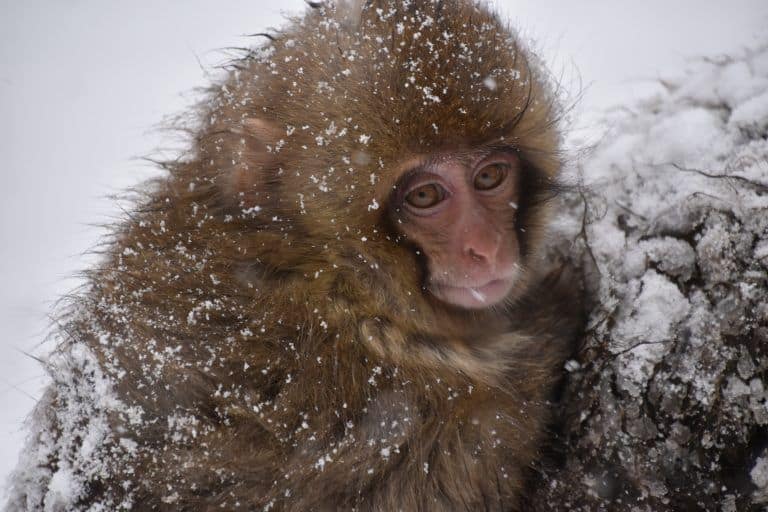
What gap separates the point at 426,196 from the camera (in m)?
2.33

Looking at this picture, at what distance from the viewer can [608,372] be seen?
5.67ft

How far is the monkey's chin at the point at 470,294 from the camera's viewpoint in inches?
92.7

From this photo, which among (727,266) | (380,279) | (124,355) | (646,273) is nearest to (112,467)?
(124,355)

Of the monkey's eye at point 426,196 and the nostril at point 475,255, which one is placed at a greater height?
the monkey's eye at point 426,196

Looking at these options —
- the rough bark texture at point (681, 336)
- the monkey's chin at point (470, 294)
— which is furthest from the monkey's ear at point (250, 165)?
the rough bark texture at point (681, 336)

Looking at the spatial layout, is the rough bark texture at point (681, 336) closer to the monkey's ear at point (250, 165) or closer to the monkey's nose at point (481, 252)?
the monkey's nose at point (481, 252)

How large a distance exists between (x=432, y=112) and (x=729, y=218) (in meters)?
0.96

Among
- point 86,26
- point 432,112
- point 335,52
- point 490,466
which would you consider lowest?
point 490,466

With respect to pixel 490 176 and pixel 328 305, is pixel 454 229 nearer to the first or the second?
pixel 490 176

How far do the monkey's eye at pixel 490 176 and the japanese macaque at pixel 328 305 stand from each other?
32mm

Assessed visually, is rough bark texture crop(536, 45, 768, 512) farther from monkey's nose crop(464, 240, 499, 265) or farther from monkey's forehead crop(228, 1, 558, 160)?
monkey's forehead crop(228, 1, 558, 160)

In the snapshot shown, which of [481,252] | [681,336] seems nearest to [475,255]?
[481,252]

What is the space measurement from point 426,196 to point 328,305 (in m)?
0.54

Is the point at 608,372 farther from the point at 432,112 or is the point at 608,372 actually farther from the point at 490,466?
the point at 432,112
